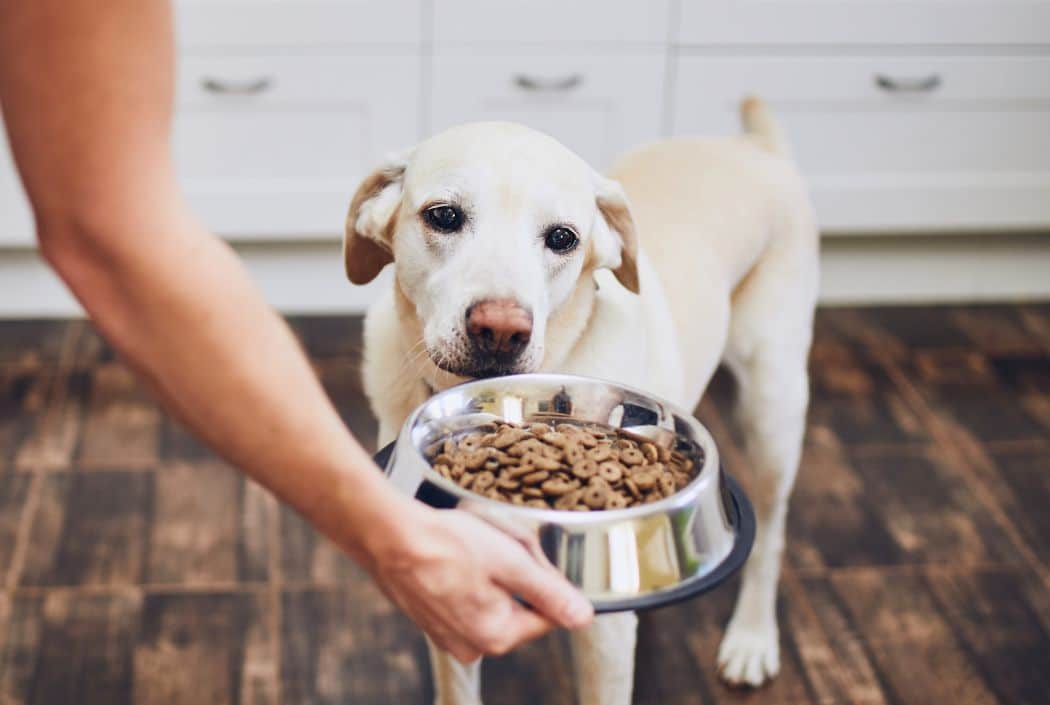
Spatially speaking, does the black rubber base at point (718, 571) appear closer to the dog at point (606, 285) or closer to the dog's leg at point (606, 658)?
the dog at point (606, 285)

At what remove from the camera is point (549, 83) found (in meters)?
2.76

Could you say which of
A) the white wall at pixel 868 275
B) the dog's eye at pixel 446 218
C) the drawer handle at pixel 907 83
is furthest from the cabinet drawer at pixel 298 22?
the dog's eye at pixel 446 218

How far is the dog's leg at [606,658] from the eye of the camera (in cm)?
147

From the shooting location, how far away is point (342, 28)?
8.83 feet

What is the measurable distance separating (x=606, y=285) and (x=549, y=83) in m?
1.33

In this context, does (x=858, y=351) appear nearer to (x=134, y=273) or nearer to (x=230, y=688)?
(x=230, y=688)

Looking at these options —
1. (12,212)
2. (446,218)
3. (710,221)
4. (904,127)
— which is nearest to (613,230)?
(446,218)

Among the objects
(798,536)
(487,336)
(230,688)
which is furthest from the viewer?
(798,536)

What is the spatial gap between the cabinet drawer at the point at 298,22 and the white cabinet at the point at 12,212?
514 millimetres

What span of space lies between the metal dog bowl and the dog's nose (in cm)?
13

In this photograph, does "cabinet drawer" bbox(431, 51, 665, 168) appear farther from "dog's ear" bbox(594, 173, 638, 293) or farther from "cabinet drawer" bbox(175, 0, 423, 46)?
"dog's ear" bbox(594, 173, 638, 293)

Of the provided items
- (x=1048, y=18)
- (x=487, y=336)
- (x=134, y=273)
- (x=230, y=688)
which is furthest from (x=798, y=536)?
(x=134, y=273)

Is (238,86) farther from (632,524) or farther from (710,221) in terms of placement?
(632,524)

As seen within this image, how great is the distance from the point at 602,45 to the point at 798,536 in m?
1.22
